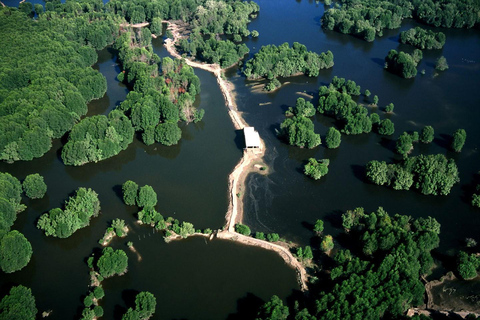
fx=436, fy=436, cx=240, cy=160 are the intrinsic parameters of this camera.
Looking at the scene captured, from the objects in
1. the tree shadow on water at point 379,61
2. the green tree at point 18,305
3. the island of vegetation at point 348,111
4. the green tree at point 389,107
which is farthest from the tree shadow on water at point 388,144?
the green tree at point 18,305

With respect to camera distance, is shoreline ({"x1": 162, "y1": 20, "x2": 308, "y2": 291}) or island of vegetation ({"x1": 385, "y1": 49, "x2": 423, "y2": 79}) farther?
island of vegetation ({"x1": 385, "y1": 49, "x2": 423, "y2": 79})

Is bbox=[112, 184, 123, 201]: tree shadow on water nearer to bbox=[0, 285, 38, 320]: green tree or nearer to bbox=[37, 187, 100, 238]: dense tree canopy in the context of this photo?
bbox=[37, 187, 100, 238]: dense tree canopy

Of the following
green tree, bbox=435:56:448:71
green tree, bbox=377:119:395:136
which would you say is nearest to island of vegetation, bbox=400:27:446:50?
green tree, bbox=435:56:448:71

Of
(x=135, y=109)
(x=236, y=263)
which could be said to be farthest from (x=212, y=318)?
(x=135, y=109)

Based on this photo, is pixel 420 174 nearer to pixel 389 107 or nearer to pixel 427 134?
pixel 427 134

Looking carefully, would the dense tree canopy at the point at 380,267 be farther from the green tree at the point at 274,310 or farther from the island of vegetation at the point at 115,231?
the island of vegetation at the point at 115,231

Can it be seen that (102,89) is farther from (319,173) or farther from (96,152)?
(319,173)
